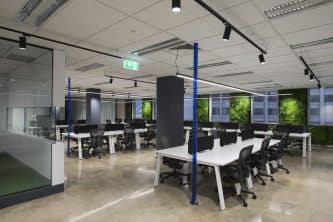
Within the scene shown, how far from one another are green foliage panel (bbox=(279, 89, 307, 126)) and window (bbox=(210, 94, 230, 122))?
3019 millimetres

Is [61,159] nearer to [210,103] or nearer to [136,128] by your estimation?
[136,128]

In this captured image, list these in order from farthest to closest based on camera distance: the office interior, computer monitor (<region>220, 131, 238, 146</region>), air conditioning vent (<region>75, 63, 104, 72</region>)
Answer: air conditioning vent (<region>75, 63, 104, 72</region>)
computer monitor (<region>220, 131, 238, 146</region>)
the office interior

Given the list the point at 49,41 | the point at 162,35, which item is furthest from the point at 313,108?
the point at 49,41

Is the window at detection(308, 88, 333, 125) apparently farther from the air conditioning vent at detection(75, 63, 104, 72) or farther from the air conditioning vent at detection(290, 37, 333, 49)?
the air conditioning vent at detection(75, 63, 104, 72)

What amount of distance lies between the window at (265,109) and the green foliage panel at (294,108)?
20.1 inches

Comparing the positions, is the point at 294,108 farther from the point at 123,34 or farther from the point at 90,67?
the point at 123,34

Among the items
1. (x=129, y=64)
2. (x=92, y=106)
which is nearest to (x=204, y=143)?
(x=129, y=64)

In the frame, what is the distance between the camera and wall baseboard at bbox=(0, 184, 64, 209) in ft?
11.8

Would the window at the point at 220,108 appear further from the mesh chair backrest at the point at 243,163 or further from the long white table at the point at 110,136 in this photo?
the mesh chair backrest at the point at 243,163

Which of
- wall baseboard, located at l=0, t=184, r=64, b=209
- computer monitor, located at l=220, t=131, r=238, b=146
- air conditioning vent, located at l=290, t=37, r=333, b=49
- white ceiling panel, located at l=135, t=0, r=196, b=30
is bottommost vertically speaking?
wall baseboard, located at l=0, t=184, r=64, b=209

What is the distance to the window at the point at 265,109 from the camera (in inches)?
474

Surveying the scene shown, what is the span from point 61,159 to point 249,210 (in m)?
3.68

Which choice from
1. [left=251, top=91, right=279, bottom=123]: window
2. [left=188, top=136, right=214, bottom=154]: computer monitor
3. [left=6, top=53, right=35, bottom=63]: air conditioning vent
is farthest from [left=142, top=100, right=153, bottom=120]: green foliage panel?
[left=188, top=136, right=214, bottom=154]: computer monitor

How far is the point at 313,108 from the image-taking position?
10.8 m
